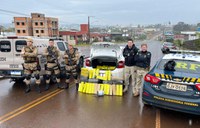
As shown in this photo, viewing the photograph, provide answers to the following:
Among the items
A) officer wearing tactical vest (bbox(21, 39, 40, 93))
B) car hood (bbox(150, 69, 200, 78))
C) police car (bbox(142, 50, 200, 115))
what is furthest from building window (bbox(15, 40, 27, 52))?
car hood (bbox(150, 69, 200, 78))

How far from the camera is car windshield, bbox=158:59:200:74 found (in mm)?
5248

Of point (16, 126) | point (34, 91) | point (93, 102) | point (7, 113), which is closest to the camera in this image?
point (16, 126)

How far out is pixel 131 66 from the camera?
7.20 metres

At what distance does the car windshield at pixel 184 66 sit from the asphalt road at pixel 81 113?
4.09ft

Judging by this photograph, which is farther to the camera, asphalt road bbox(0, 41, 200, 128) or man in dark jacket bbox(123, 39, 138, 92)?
man in dark jacket bbox(123, 39, 138, 92)

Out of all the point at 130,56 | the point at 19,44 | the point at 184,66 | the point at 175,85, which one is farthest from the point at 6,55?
the point at 184,66

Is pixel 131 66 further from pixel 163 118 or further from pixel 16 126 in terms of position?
pixel 16 126

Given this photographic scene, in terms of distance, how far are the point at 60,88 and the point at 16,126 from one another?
11.0 ft

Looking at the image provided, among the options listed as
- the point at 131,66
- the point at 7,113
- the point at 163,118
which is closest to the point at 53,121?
the point at 7,113

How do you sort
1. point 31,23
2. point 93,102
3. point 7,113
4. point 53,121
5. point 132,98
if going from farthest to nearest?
point 31,23, point 132,98, point 93,102, point 7,113, point 53,121

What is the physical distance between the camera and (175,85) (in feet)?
16.1

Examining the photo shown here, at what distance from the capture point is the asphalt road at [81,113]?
4934 millimetres

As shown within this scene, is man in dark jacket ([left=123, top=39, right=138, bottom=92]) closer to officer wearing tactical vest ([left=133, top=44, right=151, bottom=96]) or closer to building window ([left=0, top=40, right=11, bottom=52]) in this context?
officer wearing tactical vest ([left=133, top=44, right=151, bottom=96])

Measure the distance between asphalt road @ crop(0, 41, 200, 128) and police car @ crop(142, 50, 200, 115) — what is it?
53 cm
